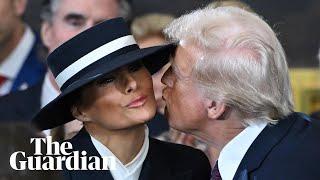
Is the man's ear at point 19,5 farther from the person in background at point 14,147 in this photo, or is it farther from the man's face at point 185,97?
the person in background at point 14,147

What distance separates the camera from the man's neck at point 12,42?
148 inches

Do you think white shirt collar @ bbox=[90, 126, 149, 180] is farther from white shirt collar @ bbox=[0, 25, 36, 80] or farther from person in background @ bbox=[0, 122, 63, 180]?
white shirt collar @ bbox=[0, 25, 36, 80]

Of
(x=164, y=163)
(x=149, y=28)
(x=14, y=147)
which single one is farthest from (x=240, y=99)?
(x=149, y=28)

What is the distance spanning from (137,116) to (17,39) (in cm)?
182

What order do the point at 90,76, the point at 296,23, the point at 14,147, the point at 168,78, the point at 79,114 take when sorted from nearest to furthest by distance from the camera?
the point at 14,147, the point at 90,76, the point at 79,114, the point at 168,78, the point at 296,23

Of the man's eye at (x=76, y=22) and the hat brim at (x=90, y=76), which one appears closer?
the hat brim at (x=90, y=76)

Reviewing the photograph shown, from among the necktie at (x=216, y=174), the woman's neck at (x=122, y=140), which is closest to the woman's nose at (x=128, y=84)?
the woman's neck at (x=122, y=140)

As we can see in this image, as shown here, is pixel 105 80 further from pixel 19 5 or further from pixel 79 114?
pixel 19 5

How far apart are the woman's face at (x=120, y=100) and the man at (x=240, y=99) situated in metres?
0.16

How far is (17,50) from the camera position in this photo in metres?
3.77

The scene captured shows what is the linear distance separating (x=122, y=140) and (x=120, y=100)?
117 millimetres

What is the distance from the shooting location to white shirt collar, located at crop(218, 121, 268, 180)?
2145 millimetres

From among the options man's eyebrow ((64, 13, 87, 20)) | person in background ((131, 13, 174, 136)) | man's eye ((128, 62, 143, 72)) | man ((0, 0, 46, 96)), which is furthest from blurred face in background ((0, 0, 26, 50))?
man's eye ((128, 62, 143, 72))

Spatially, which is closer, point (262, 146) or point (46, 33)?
point (262, 146)
